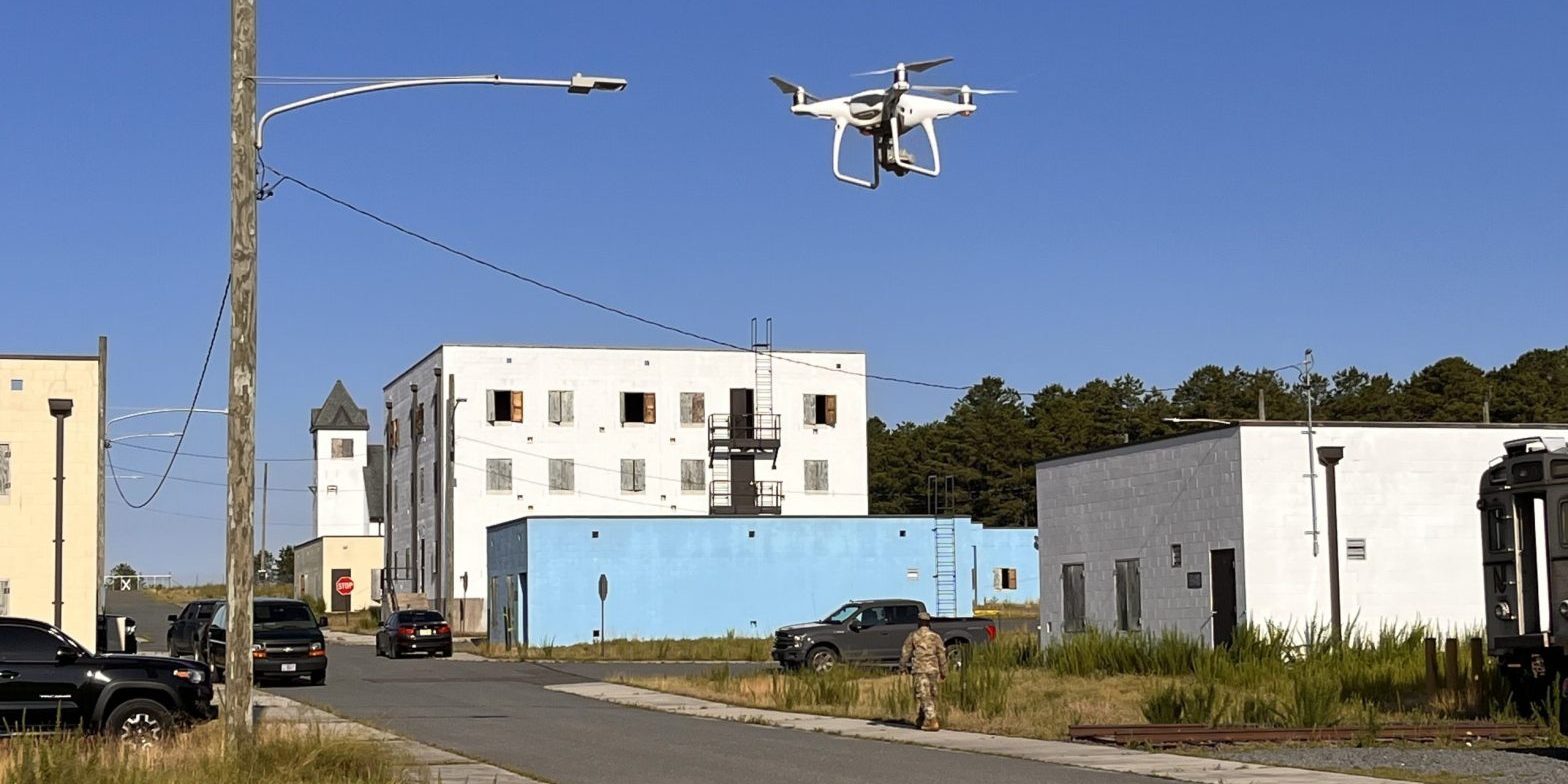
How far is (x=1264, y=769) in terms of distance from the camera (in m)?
19.8

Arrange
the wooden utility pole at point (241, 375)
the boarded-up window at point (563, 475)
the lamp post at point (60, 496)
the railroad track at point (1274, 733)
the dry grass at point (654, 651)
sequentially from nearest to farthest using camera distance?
1. the wooden utility pole at point (241, 375)
2. the railroad track at point (1274, 733)
3. the lamp post at point (60, 496)
4. the dry grass at point (654, 651)
5. the boarded-up window at point (563, 475)

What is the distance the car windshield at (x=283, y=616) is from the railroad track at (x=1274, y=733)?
2063cm

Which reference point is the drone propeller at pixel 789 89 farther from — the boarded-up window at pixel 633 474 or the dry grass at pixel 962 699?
the boarded-up window at pixel 633 474

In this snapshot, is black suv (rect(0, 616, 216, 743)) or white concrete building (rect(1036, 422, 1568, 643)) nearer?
black suv (rect(0, 616, 216, 743))

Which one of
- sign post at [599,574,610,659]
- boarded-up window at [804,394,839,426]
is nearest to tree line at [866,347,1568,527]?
boarded-up window at [804,394,839,426]

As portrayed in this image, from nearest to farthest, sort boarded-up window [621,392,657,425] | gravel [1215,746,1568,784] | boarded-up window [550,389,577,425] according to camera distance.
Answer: gravel [1215,746,1568,784] → boarded-up window [550,389,577,425] → boarded-up window [621,392,657,425]

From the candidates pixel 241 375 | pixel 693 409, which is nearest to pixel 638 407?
pixel 693 409

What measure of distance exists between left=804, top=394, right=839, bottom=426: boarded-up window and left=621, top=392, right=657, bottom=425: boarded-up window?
6758mm

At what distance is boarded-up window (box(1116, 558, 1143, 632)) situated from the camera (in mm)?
37031

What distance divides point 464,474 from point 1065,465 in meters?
42.8

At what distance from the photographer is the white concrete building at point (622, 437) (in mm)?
78875

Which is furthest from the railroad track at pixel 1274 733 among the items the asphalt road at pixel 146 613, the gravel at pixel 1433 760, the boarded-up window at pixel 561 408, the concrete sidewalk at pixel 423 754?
the boarded-up window at pixel 561 408

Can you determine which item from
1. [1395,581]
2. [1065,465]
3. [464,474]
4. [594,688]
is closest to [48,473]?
[594,688]

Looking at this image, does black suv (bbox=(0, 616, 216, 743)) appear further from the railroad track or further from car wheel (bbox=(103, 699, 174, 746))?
the railroad track
